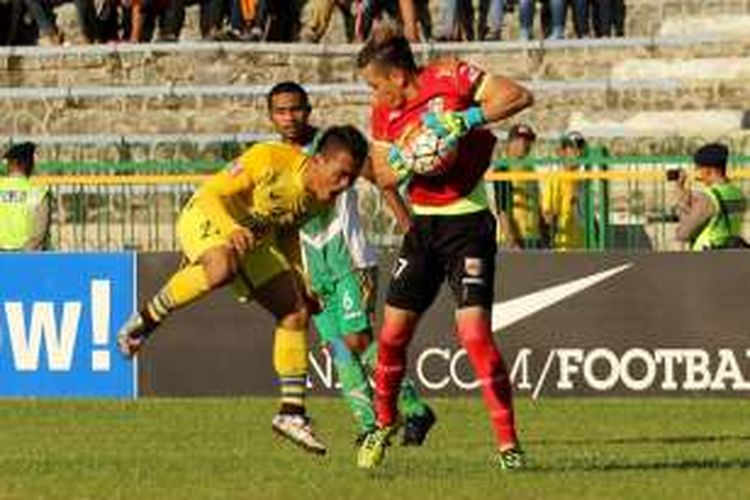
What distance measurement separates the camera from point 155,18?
33.4 meters

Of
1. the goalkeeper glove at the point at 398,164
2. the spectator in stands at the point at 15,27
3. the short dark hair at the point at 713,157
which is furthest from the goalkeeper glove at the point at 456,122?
the spectator in stands at the point at 15,27

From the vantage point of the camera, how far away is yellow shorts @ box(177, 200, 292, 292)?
15547 millimetres

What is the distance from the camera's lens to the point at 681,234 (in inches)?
878

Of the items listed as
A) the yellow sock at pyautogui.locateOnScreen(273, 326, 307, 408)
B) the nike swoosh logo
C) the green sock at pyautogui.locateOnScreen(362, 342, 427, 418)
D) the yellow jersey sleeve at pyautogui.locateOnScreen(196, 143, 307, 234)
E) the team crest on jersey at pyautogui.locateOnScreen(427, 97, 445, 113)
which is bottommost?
the nike swoosh logo

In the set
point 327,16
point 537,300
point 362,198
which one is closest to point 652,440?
point 537,300

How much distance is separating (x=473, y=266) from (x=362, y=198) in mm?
10102

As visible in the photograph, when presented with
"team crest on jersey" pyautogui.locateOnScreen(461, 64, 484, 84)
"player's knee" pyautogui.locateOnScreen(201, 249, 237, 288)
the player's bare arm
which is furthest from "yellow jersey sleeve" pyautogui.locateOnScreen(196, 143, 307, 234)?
the player's bare arm

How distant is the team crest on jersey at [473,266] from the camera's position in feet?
49.2

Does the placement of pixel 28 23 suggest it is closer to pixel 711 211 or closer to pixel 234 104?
pixel 234 104

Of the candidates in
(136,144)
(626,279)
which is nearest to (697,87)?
(136,144)

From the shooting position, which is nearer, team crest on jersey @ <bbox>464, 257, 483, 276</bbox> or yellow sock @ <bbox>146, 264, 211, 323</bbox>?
team crest on jersey @ <bbox>464, 257, 483, 276</bbox>

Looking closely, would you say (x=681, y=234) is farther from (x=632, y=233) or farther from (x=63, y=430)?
(x=63, y=430)

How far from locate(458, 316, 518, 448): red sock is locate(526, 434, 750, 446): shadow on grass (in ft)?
8.50

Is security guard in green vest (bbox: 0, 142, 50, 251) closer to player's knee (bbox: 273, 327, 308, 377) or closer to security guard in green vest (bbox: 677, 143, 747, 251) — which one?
security guard in green vest (bbox: 677, 143, 747, 251)
